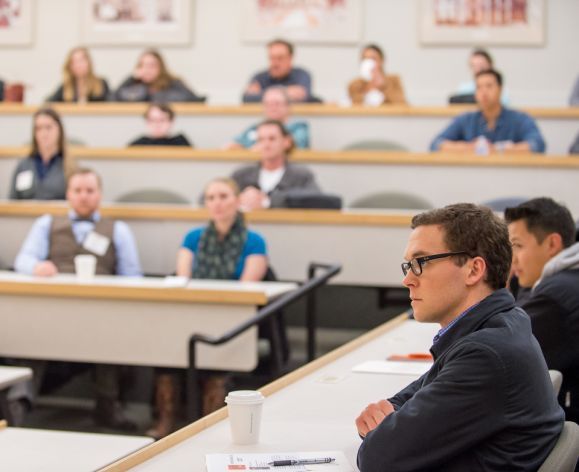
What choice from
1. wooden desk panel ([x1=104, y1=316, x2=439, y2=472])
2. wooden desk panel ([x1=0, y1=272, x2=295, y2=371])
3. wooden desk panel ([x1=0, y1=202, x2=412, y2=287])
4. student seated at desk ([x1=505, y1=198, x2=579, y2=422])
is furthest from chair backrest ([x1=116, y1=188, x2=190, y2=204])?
student seated at desk ([x1=505, y1=198, x2=579, y2=422])

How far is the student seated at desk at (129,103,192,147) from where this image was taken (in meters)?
6.88

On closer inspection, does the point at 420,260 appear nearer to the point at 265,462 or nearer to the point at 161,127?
the point at 265,462

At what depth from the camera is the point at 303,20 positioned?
32.9ft

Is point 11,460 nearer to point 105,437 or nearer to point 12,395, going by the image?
point 105,437

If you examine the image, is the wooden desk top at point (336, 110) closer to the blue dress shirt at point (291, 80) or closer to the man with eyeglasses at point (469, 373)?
the blue dress shirt at point (291, 80)

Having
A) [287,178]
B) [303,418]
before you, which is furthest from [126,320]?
[303,418]

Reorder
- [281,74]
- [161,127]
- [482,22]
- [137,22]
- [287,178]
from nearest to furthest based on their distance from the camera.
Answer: [287,178] < [161,127] < [281,74] < [482,22] < [137,22]

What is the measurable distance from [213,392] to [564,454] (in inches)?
112

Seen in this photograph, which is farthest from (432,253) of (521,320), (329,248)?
(329,248)

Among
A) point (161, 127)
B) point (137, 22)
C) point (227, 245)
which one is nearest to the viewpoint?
point (227, 245)

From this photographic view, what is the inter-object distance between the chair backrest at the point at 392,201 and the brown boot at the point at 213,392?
185cm

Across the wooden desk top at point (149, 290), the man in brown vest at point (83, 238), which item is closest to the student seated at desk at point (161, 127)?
the man in brown vest at point (83, 238)

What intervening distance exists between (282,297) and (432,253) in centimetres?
269

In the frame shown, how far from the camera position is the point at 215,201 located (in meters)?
5.16
